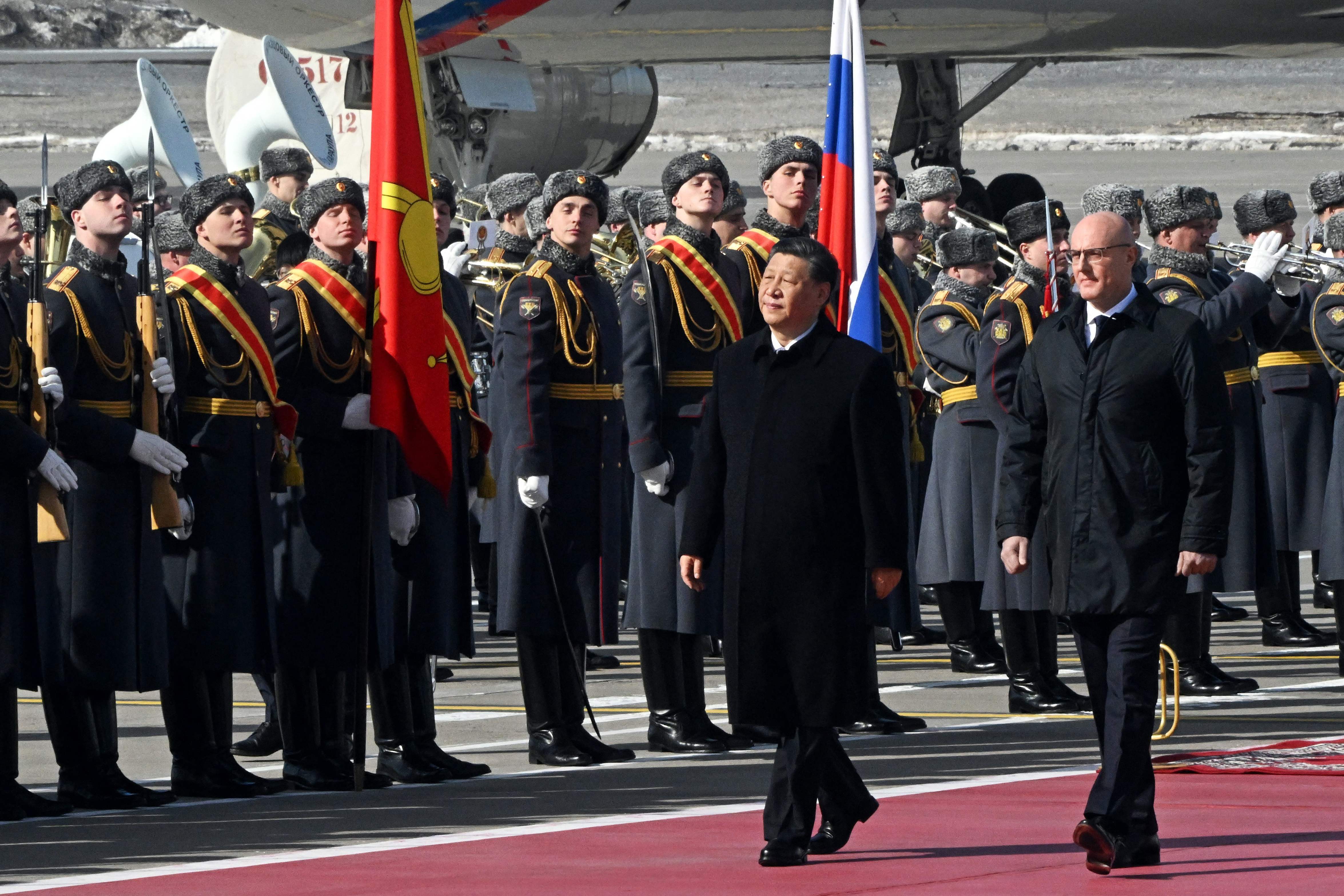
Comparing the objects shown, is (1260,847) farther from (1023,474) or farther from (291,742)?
(291,742)

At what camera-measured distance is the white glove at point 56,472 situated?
736 cm

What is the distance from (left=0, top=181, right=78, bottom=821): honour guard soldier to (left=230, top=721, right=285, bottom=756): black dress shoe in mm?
1402

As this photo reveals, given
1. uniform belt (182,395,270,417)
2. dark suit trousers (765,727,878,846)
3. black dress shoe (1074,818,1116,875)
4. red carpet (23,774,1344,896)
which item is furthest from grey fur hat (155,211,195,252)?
black dress shoe (1074,818,1116,875)

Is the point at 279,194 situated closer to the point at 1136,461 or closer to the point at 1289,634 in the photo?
the point at 1289,634

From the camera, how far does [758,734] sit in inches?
289

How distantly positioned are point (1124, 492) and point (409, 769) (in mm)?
2724

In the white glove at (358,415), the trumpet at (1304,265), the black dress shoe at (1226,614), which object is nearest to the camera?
the white glove at (358,415)

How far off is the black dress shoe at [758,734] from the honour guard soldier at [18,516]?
1.99 m

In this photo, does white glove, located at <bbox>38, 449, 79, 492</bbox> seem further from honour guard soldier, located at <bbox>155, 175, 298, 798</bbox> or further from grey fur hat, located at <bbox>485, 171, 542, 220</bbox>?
grey fur hat, located at <bbox>485, 171, 542, 220</bbox>

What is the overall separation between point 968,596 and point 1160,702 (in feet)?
5.03

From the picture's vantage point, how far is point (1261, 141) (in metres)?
56.8

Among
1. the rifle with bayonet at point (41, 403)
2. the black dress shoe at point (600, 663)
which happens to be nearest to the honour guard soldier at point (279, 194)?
the black dress shoe at point (600, 663)

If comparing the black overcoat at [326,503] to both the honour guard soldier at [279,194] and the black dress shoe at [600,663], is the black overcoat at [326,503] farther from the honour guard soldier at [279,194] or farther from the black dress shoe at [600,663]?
the honour guard soldier at [279,194]

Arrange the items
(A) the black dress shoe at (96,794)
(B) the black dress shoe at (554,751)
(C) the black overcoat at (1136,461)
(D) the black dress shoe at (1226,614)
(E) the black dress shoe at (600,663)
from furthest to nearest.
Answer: (D) the black dress shoe at (1226,614)
(E) the black dress shoe at (600,663)
(B) the black dress shoe at (554,751)
(A) the black dress shoe at (96,794)
(C) the black overcoat at (1136,461)
